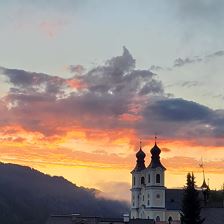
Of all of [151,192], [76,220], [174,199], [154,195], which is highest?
[151,192]

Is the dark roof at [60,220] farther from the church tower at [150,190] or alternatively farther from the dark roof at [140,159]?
the dark roof at [140,159]

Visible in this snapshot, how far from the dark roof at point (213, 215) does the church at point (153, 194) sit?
50.9 meters

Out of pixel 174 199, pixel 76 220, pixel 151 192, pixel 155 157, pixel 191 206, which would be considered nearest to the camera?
pixel 191 206

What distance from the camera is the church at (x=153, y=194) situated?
470 feet

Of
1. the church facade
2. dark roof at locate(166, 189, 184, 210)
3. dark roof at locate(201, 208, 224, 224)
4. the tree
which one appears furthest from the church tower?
the tree

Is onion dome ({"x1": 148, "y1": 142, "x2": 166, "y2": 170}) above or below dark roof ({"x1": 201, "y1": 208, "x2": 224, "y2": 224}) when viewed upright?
above

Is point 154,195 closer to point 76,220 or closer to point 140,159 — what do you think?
point 140,159

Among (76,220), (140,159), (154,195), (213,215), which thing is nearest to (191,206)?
(213,215)

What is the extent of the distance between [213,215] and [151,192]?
59203 millimetres

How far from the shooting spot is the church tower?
144m

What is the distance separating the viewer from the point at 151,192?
478 ft

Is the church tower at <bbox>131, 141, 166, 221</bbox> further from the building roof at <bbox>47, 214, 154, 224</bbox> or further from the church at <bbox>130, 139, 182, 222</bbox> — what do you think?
the building roof at <bbox>47, 214, 154, 224</bbox>

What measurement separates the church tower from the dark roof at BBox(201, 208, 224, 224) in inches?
2050

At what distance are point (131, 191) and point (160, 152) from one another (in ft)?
52.0
